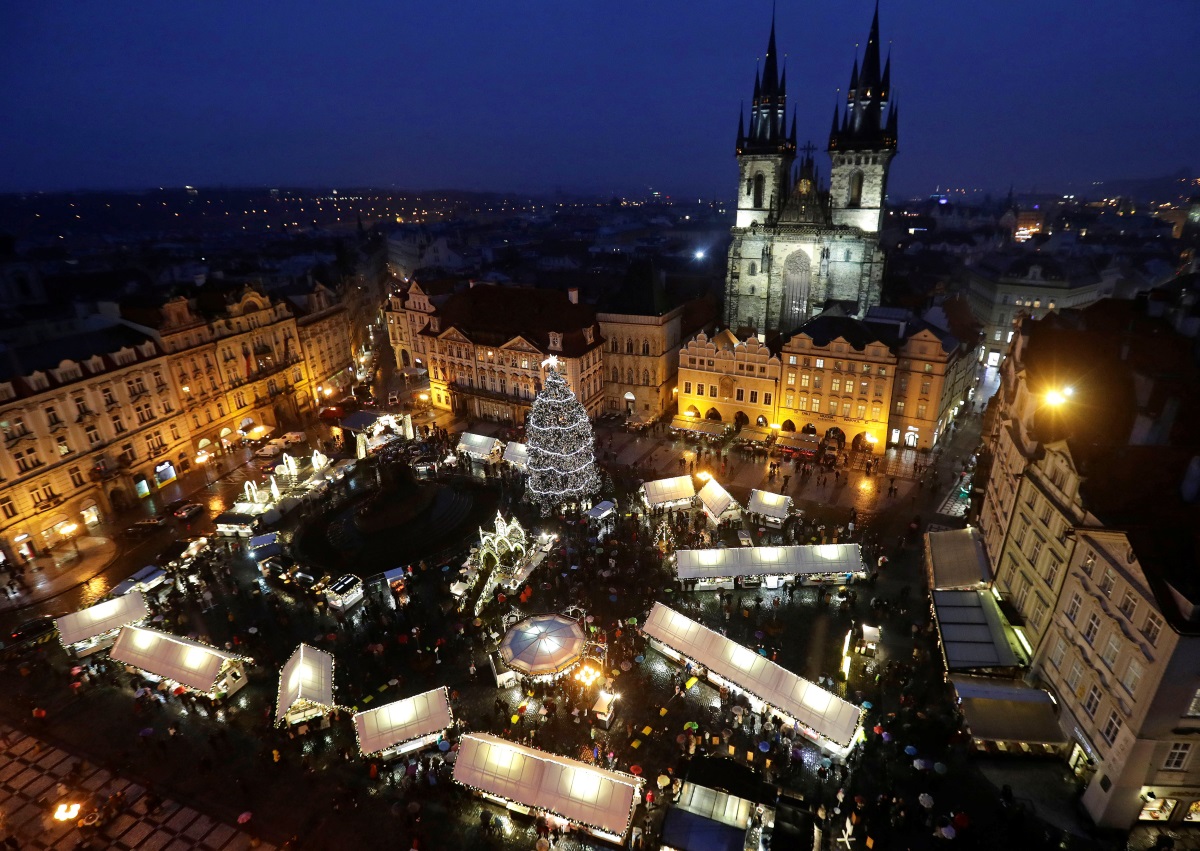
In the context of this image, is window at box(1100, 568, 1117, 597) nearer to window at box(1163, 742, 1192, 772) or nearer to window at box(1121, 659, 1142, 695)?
window at box(1121, 659, 1142, 695)

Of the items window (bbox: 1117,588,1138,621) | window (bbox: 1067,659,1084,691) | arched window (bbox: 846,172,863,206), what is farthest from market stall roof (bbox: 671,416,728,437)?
window (bbox: 1117,588,1138,621)

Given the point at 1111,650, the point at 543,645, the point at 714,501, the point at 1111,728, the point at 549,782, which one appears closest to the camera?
the point at 1111,728

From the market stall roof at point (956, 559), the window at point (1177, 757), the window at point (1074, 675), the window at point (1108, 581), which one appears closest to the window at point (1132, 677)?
the window at point (1177, 757)

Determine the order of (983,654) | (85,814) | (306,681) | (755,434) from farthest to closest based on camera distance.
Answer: (755,434) → (983,654) → (306,681) → (85,814)

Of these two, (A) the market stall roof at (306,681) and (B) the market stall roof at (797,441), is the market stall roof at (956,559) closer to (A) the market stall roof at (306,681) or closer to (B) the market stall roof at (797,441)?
(B) the market stall roof at (797,441)

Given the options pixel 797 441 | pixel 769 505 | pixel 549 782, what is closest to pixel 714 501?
pixel 769 505

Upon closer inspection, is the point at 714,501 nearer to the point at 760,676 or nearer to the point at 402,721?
the point at 760,676
